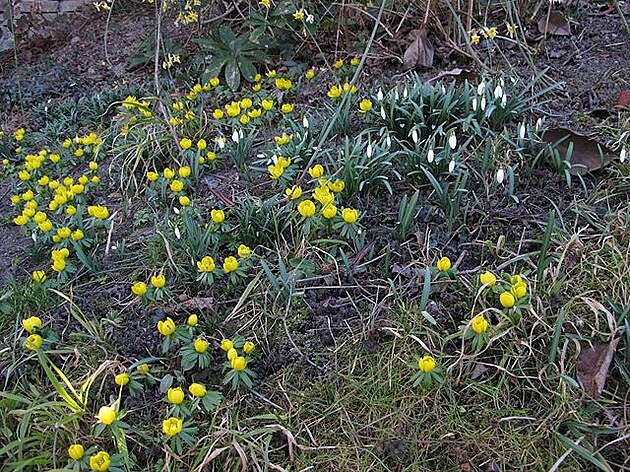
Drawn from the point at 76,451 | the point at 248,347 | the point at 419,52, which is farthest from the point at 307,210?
the point at 419,52

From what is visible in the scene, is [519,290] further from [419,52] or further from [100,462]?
[419,52]

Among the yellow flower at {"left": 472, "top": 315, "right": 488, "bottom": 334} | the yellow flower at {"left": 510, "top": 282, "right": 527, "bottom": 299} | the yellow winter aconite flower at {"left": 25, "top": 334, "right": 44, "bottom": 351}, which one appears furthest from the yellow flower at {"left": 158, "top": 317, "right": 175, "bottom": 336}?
the yellow flower at {"left": 510, "top": 282, "right": 527, "bottom": 299}

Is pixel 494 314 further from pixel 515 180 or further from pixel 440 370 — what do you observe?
pixel 515 180

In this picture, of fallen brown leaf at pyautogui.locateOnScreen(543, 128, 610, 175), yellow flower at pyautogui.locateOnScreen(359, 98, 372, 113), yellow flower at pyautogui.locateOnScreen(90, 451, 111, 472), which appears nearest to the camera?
yellow flower at pyautogui.locateOnScreen(90, 451, 111, 472)

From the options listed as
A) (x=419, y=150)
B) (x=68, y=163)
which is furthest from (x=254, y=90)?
(x=419, y=150)

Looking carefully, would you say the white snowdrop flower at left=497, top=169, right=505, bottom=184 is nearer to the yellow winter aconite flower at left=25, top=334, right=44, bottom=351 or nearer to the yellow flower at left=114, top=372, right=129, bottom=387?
the yellow flower at left=114, top=372, right=129, bottom=387

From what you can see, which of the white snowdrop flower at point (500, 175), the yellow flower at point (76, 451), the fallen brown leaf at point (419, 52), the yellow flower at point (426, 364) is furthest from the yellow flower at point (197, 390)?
the fallen brown leaf at point (419, 52)

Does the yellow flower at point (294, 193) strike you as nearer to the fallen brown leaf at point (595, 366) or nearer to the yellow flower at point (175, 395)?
the yellow flower at point (175, 395)

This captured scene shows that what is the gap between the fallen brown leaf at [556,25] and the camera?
130 inches

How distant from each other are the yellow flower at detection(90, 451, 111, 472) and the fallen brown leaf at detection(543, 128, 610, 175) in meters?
1.82

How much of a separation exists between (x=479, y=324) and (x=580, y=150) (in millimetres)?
1055

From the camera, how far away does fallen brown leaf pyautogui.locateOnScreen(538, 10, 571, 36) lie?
3297mm

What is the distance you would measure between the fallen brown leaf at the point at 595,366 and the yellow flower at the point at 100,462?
1233 millimetres

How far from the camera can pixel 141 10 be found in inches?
191
